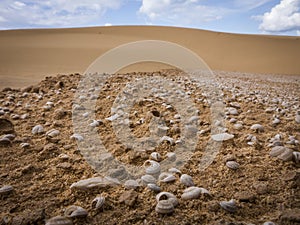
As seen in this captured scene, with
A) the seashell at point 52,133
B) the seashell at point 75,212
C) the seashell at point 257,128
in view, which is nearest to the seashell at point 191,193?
the seashell at point 75,212

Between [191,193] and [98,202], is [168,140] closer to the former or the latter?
[191,193]

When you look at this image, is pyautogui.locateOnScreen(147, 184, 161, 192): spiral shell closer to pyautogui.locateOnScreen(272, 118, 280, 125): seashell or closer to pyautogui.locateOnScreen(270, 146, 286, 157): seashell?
pyautogui.locateOnScreen(270, 146, 286, 157): seashell

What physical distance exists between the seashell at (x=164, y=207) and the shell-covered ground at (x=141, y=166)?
0.02 m

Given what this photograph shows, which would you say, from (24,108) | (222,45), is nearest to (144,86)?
(24,108)

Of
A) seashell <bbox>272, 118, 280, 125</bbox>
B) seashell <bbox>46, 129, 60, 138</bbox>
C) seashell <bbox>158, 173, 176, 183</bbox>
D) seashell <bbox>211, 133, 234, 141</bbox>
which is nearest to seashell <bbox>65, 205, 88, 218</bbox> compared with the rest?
seashell <bbox>158, 173, 176, 183</bbox>

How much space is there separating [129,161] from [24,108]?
7.08ft

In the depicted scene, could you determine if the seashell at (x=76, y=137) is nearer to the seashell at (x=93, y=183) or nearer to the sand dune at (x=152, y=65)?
the seashell at (x=93, y=183)

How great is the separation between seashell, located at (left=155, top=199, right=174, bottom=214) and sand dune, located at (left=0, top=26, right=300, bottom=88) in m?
5.63

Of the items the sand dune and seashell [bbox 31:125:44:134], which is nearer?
seashell [bbox 31:125:44:134]

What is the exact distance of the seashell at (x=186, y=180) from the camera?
1.62m

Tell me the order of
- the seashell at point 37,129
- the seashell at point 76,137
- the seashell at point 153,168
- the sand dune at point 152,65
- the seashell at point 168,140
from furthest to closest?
the sand dune at point 152,65
the seashell at point 37,129
the seashell at point 76,137
the seashell at point 168,140
the seashell at point 153,168

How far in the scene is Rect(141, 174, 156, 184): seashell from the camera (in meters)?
1.64

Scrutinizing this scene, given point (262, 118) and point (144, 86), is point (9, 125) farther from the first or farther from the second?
point (262, 118)

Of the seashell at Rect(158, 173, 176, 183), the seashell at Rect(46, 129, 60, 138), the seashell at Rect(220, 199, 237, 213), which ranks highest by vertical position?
the seashell at Rect(46, 129, 60, 138)
